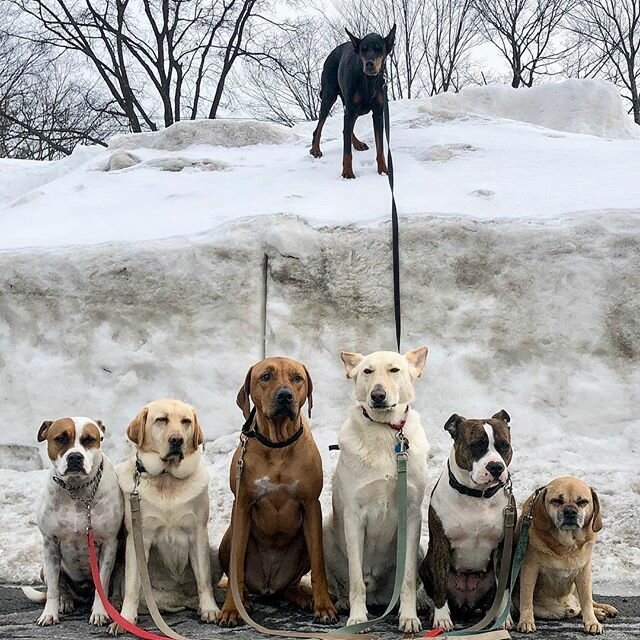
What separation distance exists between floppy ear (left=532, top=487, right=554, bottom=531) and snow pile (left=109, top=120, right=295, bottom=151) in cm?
813

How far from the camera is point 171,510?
4.23 metres

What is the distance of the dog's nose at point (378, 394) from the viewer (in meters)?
4.16

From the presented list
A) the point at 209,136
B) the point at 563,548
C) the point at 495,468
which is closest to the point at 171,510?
the point at 495,468

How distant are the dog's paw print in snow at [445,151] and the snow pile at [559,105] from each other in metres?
2.84

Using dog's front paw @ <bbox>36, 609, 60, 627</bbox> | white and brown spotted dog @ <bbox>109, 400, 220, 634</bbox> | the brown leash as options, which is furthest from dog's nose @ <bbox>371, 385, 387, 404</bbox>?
dog's front paw @ <bbox>36, 609, 60, 627</bbox>

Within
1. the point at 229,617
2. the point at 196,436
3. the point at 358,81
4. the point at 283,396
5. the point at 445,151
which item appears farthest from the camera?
the point at 445,151

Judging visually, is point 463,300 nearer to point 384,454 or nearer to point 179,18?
point 384,454

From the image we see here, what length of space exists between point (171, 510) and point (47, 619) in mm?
874

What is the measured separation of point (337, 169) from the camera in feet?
29.9

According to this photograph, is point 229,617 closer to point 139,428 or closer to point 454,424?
point 139,428

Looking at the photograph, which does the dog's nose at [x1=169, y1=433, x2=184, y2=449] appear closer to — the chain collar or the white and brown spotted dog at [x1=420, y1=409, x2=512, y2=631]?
the chain collar

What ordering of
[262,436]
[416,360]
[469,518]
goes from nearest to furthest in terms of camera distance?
[469,518], [262,436], [416,360]

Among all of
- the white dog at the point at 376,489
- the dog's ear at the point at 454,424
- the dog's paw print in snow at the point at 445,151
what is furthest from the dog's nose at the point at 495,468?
the dog's paw print in snow at the point at 445,151

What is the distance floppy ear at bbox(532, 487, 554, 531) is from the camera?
3955 mm
